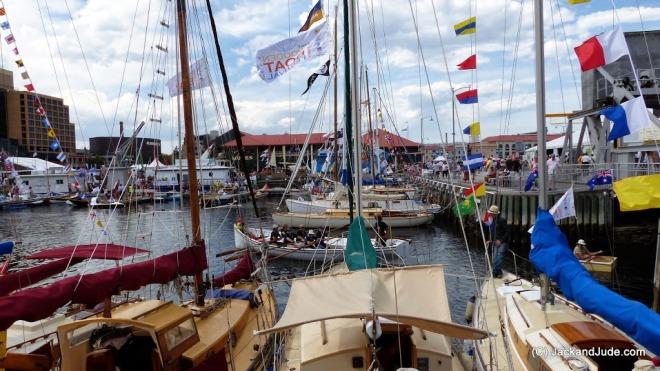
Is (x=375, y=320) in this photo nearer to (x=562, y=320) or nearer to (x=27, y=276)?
(x=562, y=320)

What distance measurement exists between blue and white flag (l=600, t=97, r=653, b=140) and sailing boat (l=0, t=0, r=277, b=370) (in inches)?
321

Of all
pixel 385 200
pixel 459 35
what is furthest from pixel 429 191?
pixel 459 35

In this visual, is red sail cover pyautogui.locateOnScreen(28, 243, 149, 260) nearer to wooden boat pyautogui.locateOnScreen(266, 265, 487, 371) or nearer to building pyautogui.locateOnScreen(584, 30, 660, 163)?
wooden boat pyautogui.locateOnScreen(266, 265, 487, 371)

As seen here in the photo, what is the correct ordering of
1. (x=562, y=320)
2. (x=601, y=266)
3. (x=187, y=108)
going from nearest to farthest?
Answer: (x=562, y=320)
(x=187, y=108)
(x=601, y=266)

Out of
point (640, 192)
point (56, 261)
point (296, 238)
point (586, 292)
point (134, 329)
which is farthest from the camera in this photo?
point (296, 238)

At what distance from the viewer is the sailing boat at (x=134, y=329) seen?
284 inches

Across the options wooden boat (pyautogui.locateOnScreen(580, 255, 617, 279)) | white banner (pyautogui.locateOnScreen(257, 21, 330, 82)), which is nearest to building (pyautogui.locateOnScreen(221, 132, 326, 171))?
wooden boat (pyautogui.locateOnScreen(580, 255, 617, 279))

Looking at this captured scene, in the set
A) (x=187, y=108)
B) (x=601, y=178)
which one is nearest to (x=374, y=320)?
(x=187, y=108)

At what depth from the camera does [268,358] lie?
414 inches

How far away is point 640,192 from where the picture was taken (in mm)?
8023

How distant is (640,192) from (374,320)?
17.1 ft

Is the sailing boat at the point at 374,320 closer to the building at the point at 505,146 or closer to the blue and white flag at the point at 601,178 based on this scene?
the blue and white flag at the point at 601,178

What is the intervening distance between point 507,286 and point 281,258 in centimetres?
1527

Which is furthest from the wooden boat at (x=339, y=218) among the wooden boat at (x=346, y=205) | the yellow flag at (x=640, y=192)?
the yellow flag at (x=640, y=192)
